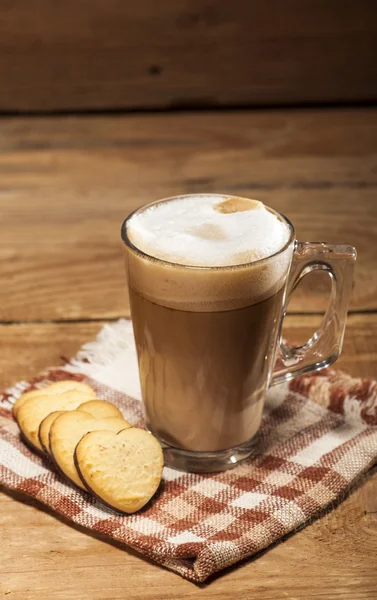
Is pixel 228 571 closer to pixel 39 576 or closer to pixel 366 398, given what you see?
pixel 39 576

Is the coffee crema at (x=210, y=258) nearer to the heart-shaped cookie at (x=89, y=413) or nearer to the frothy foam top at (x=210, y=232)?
the frothy foam top at (x=210, y=232)

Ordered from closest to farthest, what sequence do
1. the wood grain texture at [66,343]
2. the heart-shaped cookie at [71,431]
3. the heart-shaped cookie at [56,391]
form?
the heart-shaped cookie at [71,431], the heart-shaped cookie at [56,391], the wood grain texture at [66,343]

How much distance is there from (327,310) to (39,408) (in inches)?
14.9

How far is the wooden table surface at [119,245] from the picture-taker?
2.86 ft

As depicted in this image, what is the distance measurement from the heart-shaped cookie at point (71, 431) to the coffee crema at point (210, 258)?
0.16 meters

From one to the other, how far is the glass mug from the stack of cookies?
2.4 inches

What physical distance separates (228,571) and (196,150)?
1.37m

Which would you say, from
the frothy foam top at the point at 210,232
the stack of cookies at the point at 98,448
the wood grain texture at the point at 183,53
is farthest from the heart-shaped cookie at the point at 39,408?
the wood grain texture at the point at 183,53

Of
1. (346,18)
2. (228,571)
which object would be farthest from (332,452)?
(346,18)

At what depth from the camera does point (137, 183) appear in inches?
74.9

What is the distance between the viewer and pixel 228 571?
0.88 m

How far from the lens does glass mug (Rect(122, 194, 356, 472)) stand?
937 millimetres

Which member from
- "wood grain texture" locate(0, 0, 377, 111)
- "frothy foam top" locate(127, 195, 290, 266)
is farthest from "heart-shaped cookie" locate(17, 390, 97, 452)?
"wood grain texture" locate(0, 0, 377, 111)

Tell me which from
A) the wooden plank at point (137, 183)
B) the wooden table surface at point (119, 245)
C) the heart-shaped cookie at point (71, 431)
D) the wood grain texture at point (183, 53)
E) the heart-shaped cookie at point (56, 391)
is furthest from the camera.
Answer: the wood grain texture at point (183, 53)
